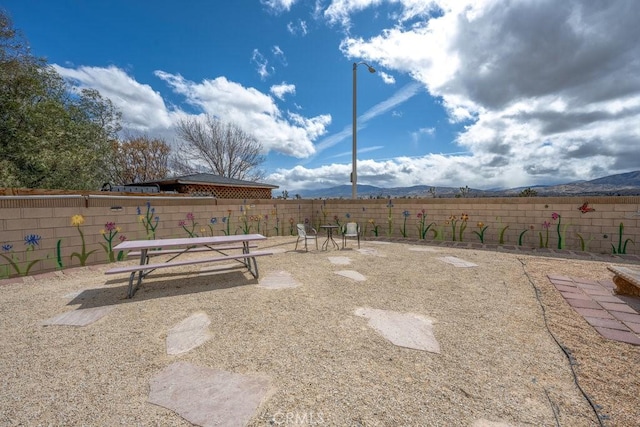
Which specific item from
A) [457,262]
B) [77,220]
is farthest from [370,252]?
[77,220]

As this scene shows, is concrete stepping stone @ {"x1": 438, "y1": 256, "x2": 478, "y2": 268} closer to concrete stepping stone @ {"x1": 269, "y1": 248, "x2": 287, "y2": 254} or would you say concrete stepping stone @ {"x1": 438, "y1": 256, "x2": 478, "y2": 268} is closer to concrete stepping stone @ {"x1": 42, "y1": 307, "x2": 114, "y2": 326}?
concrete stepping stone @ {"x1": 269, "y1": 248, "x2": 287, "y2": 254}

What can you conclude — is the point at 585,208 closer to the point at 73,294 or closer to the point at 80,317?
the point at 80,317

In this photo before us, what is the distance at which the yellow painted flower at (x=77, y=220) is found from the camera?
5.17 metres

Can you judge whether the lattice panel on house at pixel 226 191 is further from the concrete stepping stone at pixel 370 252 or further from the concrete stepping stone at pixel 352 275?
the concrete stepping stone at pixel 352 275

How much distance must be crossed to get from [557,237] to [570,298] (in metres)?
4.43

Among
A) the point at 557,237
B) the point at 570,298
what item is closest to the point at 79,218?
the point at 570,298

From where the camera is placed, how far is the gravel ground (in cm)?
163

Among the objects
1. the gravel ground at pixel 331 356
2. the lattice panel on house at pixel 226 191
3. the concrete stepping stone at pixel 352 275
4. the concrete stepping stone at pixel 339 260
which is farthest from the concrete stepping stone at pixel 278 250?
the lattice panel on house at pixel 226 191

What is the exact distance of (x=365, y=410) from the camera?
1631 mm

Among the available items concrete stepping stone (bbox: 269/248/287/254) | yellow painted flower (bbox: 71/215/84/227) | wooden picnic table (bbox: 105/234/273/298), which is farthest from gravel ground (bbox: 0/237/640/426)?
concrete stepping stone (bbox: 269/248/287/254)

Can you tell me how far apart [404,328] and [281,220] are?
23.4ft

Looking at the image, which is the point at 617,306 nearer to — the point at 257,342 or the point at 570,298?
the point at 570,298

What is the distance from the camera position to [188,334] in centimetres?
258

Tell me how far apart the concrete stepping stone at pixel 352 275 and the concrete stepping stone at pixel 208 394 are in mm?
2679
